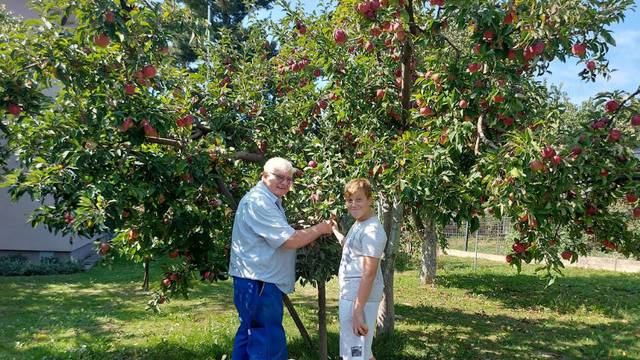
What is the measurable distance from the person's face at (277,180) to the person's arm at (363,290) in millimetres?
689

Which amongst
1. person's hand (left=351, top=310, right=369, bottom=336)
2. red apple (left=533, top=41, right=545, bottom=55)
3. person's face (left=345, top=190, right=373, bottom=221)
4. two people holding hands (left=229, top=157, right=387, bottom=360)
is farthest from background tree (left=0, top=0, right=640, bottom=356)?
person's hand (left=351, top=310, right=369, bottom=336)

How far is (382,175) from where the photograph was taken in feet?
12.1

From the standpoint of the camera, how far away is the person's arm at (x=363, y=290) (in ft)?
9.05

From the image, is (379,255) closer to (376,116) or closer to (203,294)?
(376,116)

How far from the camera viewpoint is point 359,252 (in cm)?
287

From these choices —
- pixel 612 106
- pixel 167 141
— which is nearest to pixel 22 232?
pixel 167 141

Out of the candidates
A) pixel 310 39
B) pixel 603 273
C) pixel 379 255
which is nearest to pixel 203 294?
pixel 310 39

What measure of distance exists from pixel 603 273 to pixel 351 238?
11.7 m

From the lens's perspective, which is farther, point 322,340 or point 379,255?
point 322,340

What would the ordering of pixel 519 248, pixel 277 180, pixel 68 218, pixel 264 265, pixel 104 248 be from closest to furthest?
pixel 264 265 → pixel 277 180 → pixel 68 218 → pixel 519 248 → pixel 104 248

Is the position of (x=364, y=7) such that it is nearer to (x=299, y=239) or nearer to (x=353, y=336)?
(x=299, y=239)

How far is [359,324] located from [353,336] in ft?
0.39

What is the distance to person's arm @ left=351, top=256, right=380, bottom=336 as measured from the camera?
2758 mm

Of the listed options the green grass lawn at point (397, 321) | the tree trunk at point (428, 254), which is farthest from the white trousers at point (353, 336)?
the tree trunk at point (428, 254)
